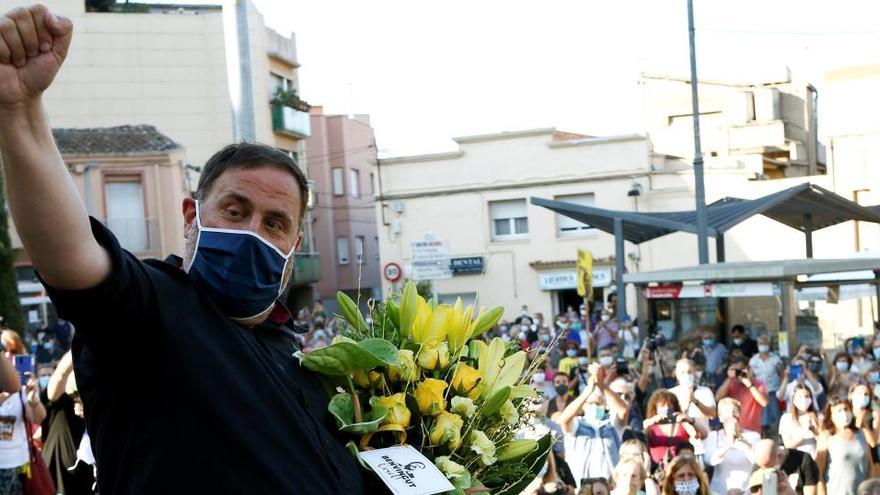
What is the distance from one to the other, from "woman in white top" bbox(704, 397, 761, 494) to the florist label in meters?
6.88

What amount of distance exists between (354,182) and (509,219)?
14.7m

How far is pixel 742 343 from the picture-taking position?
17.6 metres

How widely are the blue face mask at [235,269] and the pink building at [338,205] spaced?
4368cm

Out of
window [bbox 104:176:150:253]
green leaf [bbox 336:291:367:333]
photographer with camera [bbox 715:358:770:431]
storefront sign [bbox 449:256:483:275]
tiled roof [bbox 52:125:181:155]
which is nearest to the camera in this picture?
green leaf [bbox 336:291:367:333]

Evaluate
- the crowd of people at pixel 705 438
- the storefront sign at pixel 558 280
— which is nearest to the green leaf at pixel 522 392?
the crowd of people at pixel 705 438

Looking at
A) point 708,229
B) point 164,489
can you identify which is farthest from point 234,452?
point 708,229

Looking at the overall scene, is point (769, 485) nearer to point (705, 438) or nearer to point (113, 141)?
point (705, 438)

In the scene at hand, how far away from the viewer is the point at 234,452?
225cm

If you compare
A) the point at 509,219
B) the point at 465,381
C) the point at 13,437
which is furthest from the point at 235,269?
the point at 509,219

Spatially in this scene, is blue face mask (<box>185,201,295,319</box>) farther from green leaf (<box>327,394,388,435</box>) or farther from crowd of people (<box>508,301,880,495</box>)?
crowd of people (<box>508,301,880,495</box>)

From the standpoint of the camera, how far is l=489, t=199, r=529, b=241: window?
35.8m

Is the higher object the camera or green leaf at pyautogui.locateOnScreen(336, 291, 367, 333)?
green leaf at pyautogui.locateOnScreen(336, 291, 367, 333)

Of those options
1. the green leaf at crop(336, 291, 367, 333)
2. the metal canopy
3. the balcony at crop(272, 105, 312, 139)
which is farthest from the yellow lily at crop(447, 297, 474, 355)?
the balcony at crop(272, 105, 312, 139)

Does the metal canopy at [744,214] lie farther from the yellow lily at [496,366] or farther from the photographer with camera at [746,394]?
the yellow lily at [496,366]
